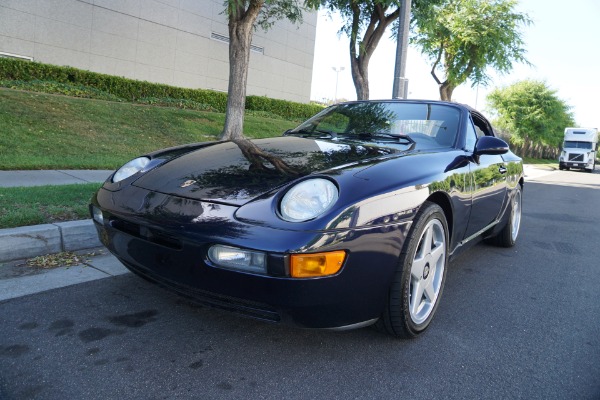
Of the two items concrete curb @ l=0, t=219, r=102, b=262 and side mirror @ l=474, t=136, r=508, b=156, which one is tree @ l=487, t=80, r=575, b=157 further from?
concrete curb @ l=0, t=219, r=102, b=262

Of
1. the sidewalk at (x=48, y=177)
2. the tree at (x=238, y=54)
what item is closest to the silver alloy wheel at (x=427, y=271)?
the sidewalk at (x=48, y=177)

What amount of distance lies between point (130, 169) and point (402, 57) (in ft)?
23.3

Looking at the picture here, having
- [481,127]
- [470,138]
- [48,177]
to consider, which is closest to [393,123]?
[470,138]

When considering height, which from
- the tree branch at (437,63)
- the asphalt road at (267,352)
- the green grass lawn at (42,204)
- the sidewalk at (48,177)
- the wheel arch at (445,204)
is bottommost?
the asphalt road at (267,352)

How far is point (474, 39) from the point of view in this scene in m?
18.1

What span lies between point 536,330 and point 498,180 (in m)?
1.43

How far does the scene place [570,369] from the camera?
2.34 m

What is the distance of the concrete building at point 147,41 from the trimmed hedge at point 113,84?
8.39ft

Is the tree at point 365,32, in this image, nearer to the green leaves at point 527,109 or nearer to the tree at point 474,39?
the tree at point 474,39

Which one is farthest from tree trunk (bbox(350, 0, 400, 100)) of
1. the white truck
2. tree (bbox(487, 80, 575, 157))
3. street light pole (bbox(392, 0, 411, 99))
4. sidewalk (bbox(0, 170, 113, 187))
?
tree (bbox(487, 80, 575, 157))

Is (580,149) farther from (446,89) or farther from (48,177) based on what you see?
(48,177)

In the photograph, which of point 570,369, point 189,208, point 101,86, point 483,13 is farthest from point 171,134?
point 483,13

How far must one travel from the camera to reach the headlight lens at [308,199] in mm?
2018

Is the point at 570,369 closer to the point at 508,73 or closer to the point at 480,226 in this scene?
the point at 480,226
